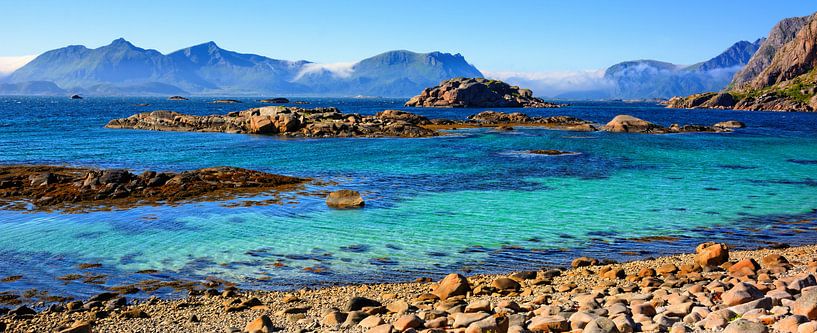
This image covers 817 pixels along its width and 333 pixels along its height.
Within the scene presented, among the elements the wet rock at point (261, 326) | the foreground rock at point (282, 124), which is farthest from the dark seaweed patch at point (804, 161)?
the wet rock at point (261, 326)

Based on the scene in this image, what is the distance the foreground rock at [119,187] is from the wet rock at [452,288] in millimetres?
18390

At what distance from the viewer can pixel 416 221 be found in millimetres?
25000

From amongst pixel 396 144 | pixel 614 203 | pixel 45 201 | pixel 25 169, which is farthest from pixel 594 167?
pixel 25 169

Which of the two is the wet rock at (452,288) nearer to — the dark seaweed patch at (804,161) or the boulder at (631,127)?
the dark seaweed patch at (804,161)

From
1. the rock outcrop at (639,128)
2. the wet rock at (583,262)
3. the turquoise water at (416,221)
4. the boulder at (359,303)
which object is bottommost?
the turquoise water at (416,221)

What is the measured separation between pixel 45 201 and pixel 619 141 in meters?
59.2

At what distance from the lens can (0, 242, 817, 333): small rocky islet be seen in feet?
34.2

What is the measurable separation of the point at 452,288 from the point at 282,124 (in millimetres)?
65783

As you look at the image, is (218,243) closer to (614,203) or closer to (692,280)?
(692,280)

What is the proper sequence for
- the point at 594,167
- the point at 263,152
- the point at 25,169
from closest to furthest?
the point at 25,169 < the point at 594,167 < the point at 263,152

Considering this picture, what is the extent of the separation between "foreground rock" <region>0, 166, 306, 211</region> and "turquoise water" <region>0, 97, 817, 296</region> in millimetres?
2047

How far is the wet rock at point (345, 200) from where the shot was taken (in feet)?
91.1

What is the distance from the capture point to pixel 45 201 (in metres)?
28.5

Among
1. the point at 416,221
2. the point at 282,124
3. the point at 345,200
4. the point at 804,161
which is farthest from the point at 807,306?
the point at 282,124
